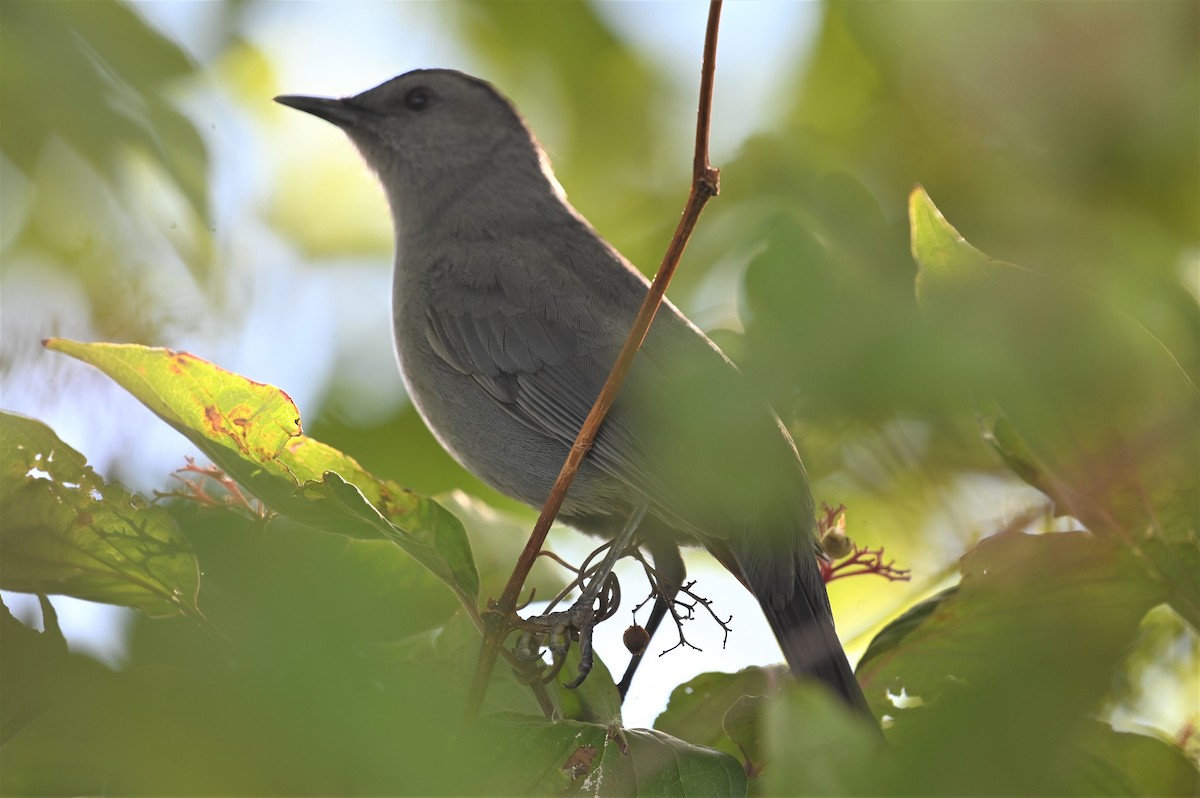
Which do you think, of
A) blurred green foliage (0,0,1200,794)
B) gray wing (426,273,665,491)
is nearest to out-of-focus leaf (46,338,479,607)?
blurred green foliage (0,0,1200,794)

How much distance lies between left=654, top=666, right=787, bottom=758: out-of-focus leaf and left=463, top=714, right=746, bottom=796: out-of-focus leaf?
0.74 ft

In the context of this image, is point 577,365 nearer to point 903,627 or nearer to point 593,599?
point 593,599

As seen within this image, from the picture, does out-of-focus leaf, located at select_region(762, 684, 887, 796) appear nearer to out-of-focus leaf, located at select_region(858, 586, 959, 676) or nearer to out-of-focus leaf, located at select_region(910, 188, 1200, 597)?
out-of-focus leaf, located at select_region(910, 188, 1200, 597)

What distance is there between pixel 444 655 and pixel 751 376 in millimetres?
1368

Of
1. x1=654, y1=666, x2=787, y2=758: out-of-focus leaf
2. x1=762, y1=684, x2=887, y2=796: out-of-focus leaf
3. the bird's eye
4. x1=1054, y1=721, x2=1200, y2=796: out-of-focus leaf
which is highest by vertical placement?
the bird's eye

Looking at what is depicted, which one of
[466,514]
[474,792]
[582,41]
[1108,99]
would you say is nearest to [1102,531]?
[1108,99]

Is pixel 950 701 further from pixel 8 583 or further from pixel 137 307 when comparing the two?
pixel 137 307

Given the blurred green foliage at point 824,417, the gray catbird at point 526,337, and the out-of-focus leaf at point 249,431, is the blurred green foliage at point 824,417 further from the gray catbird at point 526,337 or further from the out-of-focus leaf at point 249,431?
the gray catbird at point 526,337

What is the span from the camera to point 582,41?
2473mm

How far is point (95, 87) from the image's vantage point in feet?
4.84

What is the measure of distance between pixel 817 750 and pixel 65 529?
4.05 ft

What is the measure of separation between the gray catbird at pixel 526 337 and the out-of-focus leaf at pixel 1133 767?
0.41 metres

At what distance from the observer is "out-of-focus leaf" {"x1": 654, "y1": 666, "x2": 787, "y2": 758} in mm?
1935

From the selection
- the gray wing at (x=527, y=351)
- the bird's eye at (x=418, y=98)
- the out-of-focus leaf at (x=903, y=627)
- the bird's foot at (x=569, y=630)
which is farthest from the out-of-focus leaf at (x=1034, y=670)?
the bird's eye at (x=418, y=98)
